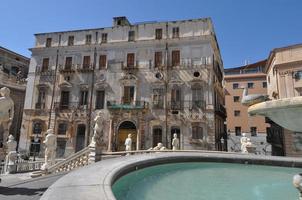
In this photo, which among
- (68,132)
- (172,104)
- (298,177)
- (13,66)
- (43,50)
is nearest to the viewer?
(298,177)

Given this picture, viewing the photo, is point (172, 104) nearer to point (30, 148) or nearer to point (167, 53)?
point (167, 53)

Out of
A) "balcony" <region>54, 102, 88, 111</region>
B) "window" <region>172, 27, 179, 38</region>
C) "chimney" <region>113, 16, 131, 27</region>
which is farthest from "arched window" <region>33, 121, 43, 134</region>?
"window" <region>172, 27, 179, 38</region>

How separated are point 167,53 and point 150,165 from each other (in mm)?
19002

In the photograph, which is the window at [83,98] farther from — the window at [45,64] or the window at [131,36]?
the window at [131,36]

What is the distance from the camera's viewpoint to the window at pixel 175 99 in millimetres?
24281

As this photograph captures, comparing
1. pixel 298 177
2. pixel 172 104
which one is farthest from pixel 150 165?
pixel 172 104

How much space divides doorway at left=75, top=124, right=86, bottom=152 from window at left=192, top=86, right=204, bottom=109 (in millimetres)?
12254

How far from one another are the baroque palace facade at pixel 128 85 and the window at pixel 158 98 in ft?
0.35

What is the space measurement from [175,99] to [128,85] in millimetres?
5418

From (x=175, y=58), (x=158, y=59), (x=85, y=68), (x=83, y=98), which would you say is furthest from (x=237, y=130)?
(x=85, y=68)

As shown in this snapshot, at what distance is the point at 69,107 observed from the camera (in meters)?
27.2

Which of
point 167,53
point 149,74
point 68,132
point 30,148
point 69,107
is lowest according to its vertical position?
point 30,148

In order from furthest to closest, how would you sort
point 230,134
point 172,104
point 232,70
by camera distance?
1. point 232,70
2. point 230,134
3. point 172,104

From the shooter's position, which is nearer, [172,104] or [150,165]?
[150,165]
